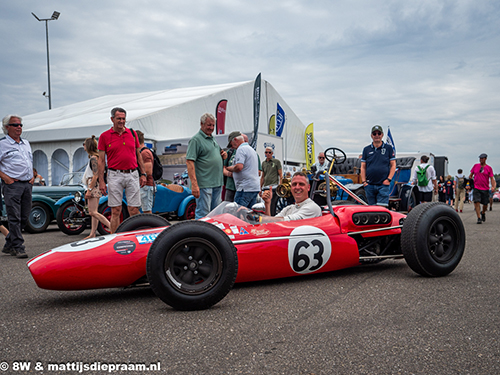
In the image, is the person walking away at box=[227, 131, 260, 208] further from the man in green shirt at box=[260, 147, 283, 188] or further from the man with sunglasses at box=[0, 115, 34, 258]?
the man in green shirt at box=[260, 147, 283, 188]

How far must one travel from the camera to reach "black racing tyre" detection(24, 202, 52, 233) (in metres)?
8.96

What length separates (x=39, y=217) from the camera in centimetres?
914

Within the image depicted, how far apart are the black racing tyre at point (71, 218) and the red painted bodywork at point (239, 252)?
5.21 m

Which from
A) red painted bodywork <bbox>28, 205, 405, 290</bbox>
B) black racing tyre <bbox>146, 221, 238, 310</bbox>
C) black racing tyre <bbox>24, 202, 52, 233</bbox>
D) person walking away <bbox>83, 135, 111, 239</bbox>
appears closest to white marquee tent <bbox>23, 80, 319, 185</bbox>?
black racing tyre <bbox>24, 202, 52, 233</bbox>

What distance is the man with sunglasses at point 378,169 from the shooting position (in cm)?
651

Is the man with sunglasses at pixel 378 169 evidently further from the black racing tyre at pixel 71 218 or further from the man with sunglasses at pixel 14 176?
the black racing tyre at pixel 71 218

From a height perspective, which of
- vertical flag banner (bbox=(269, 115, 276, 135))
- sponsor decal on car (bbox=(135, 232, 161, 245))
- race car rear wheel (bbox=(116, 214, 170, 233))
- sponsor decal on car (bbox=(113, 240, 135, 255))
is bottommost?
sponsor decal on car (bbox=(113, 240, 135, 255))

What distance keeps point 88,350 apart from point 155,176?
478cm

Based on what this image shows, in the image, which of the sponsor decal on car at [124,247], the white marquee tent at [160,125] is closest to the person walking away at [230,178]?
the sponsor decal on car at [124,247]

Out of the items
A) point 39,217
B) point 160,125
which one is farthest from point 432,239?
point 160,125

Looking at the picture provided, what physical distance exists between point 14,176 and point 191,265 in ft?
11.6

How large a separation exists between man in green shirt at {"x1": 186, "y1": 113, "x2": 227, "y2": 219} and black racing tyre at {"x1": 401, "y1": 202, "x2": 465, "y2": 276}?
257cm

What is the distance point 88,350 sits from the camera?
2281mm

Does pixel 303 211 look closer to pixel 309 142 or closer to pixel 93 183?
pixel 93 183
